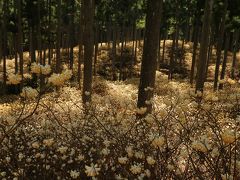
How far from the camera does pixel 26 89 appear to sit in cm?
336

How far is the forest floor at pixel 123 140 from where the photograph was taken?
3951 mm

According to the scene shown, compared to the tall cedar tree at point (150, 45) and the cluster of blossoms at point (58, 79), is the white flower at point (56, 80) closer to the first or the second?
the cluster of blossoms at point (58, 79)

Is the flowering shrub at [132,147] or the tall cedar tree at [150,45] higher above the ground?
the tall cedar tree at [150,45]

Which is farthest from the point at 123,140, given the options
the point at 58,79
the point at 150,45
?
the point at 150,45

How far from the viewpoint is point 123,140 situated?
508 centimetres

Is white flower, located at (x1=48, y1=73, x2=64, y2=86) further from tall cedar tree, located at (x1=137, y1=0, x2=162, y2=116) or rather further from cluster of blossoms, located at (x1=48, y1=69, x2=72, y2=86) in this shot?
tall cedar tree, located at (x1=137, y1=0, x2=162, y2=116)

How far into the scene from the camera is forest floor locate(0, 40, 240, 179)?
156 inches

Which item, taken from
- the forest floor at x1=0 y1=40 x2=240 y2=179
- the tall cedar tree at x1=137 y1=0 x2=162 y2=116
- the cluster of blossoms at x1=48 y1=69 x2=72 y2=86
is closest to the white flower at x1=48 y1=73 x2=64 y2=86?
the cluster of blossoms at x1=48 y1=69 x2=72 y2=86

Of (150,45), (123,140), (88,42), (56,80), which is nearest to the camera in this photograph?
(56,80)

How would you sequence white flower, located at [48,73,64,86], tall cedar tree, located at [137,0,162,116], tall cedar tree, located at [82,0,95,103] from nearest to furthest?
1. white flower, located at [48,73,64,86]
2. tall cedar tree, located at [137,0,162,116]
3. tall cedar tree, located at [82,0,95,103]

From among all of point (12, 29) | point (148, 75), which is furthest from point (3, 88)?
point (148, 75)

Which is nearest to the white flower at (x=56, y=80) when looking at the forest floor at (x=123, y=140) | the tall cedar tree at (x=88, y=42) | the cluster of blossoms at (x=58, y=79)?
the cluster of blossoms at (x=58, y=79)

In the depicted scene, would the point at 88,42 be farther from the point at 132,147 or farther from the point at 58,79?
the point at 58,79

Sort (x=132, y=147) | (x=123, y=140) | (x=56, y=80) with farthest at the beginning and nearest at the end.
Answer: (x=123, y=140) → (x=132, y=147) → (x=56, y=80)
